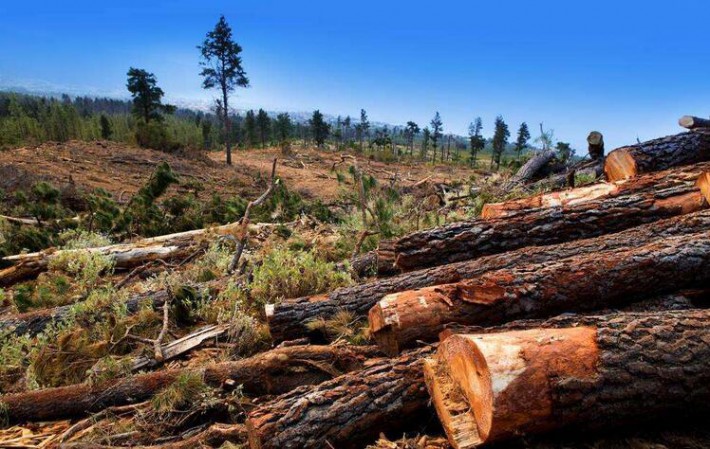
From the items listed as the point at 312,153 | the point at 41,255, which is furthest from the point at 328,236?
the point at 312,153

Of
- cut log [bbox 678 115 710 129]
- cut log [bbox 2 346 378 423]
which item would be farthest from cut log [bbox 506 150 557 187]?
cut log [bbox 2 346 378 423]

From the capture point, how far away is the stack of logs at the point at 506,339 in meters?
2.05

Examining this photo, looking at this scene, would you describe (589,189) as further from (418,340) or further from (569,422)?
(569,422)

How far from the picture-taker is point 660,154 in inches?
225

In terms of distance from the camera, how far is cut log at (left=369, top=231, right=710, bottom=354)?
2936 mm

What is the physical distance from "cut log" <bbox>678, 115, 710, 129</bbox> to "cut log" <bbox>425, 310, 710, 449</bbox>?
5874 mm

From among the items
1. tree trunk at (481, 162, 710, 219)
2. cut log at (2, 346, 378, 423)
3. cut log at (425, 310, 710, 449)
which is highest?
tree trunk at (481, 162, 710, 219)

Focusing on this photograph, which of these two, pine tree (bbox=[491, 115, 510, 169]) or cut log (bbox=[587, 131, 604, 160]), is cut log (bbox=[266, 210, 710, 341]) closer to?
cut log (bbox=[587, 131, 604, 160])

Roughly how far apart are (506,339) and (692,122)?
6.67 metres

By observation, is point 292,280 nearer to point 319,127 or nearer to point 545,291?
point 545,291

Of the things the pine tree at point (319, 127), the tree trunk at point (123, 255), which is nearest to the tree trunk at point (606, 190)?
the tree trunk at point (123, 255)

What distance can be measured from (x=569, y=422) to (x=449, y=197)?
7664mm

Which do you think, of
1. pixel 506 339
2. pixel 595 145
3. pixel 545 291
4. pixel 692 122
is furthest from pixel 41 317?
pixel 595 145

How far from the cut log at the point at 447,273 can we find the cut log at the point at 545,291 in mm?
480
